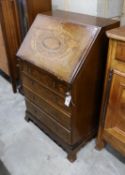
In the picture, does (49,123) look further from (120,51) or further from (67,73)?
(120,51)

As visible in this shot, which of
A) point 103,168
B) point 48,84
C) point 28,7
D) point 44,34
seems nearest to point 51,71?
point 48,84

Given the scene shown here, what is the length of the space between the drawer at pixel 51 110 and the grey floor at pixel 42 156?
33 cm

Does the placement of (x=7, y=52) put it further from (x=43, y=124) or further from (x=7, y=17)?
(x=43, y=124)

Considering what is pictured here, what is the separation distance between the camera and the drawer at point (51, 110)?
4.73ft

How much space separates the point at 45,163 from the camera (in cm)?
→ 158

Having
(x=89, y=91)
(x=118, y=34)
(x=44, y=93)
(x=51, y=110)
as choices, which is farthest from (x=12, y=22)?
(x=118, y=34)

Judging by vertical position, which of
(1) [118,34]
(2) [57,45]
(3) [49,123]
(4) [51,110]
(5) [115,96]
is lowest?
(3) [49,123]

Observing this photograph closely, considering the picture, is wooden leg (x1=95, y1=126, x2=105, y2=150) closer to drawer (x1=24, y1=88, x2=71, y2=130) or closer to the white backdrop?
drawer (x1=24, y1=88, x2=71, y2=130)

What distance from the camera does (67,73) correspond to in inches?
49.1

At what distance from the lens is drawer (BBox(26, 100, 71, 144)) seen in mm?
1529

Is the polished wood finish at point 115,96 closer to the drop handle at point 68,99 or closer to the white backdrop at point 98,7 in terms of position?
the drop handle at point 68,99

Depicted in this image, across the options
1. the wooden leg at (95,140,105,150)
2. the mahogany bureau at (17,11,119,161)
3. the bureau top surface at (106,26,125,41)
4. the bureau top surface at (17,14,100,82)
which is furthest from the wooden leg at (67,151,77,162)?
the bureau top surface at (106,26,125,41)

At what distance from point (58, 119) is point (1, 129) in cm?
74

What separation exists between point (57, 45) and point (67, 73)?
0.26 meters
